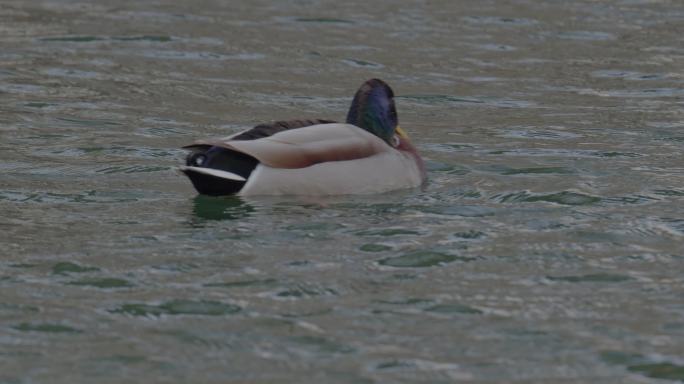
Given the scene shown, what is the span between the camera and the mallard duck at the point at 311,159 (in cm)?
906

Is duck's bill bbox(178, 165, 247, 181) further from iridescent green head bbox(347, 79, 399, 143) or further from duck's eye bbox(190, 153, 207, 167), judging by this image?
iridescent green head bbox(347, 79, 399, 143)

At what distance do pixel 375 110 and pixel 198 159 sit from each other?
151 centimetres

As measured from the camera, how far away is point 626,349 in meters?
6.59

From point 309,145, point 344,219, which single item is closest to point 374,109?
point 309,145

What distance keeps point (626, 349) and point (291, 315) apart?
4.67 ft

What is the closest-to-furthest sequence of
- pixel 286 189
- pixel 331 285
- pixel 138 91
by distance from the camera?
pixel 331 285 < pixel 286 189 < pixel 138 91

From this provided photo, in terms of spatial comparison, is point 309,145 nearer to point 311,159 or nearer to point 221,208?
point 311,159

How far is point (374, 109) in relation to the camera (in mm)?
10117

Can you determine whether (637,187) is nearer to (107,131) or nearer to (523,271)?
(523,271)

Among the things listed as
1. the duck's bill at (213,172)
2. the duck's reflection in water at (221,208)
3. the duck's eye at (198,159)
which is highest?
the duck's eye at (198,159)

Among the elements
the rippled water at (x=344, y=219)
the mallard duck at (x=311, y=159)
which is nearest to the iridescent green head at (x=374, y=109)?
the mallard duck at (x=311, y=159)

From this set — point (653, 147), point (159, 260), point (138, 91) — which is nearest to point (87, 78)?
point (138, 91)

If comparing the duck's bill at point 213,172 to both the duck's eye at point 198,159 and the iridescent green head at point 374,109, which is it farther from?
the iridescent green head at point 374,109

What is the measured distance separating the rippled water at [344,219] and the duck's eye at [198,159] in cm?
27
